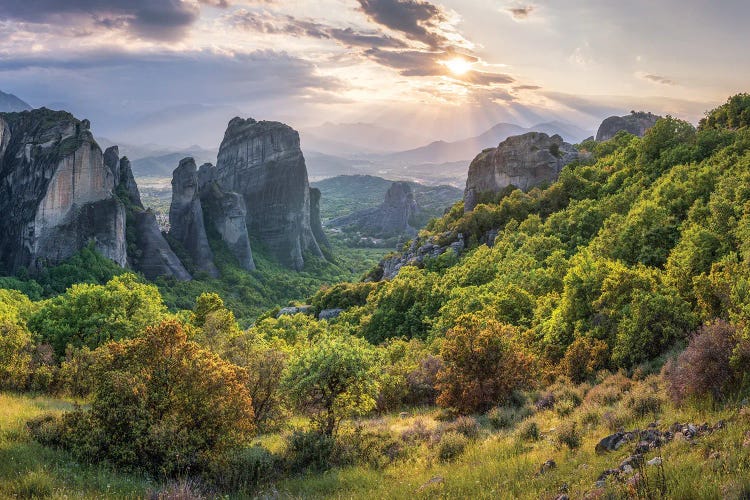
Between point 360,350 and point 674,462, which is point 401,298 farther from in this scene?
point 674,462

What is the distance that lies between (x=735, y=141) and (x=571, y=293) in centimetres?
2401

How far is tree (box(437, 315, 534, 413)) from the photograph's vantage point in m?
18.5

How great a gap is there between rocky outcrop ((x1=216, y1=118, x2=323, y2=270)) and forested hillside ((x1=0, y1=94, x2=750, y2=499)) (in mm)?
101169

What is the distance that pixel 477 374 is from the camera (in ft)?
62.5

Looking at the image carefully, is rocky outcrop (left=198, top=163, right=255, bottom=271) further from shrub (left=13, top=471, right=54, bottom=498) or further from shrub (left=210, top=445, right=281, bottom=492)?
shrub (left=13, top=471, right=54, bottom=498)

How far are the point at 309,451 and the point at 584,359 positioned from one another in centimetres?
1143

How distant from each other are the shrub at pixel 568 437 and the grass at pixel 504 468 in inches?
4.2

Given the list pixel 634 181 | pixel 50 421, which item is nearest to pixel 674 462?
pixel 50 421

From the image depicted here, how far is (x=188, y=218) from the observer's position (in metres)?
105

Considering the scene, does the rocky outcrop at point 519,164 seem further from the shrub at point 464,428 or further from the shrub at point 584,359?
the shrub at point 464,428

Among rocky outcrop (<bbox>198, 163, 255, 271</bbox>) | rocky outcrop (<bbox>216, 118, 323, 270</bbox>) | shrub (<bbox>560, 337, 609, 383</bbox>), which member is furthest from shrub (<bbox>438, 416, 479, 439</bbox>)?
rocky outcrop (<bbox>216, 118, 323, 270</bbox>)

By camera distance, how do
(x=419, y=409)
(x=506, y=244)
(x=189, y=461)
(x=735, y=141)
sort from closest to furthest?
1. (x=189, y=461)
2. (x=419, y=409)
3. (x=735, y=141)
4. (x=506, y=244)

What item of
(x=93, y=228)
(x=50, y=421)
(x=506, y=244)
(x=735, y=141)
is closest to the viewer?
(x=50, y=421)

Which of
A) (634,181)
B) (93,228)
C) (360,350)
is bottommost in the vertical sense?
(93,228)
